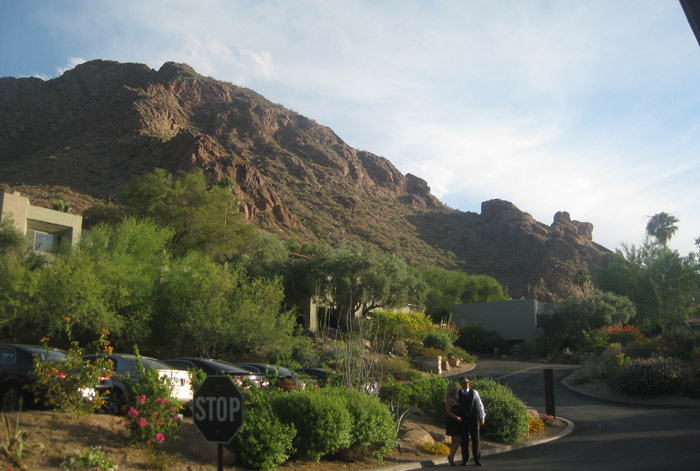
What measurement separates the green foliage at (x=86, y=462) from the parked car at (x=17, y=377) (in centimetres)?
242

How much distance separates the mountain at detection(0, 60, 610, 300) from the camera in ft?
270

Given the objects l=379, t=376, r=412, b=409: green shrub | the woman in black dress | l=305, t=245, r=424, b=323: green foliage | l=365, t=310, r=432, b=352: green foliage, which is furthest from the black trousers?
l=305, t=245, r=424, b=323: green foliage

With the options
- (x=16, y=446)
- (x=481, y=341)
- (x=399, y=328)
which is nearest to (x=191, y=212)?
(x=399, y=328)

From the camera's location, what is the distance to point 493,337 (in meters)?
52.6

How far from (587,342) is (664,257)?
10.3 meters

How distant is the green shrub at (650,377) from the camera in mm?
24266

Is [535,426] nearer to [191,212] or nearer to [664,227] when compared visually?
[191,212]

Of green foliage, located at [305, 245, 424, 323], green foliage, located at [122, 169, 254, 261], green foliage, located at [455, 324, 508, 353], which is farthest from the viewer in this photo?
green foliage, located at [455, 324, 508, 353]

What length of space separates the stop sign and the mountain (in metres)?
60.8

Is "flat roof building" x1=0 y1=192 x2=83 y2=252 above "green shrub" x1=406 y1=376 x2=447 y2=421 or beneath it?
above

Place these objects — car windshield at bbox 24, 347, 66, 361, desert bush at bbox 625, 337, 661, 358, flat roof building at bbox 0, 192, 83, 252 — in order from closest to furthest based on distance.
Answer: car windshield at bbox 24, 347, 66, 361, desert bush at bbox 625, 337, 661, 358, flat roof building at bbox 0, 192, 83, 252

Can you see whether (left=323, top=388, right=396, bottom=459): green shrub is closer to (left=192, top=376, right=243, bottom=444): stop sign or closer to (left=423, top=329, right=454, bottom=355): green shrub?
(left=192, top=376, right=243, bottom=444): stop sign

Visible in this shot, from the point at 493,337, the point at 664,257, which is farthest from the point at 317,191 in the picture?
the point at 664,257

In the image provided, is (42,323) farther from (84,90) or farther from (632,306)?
(84,90)
